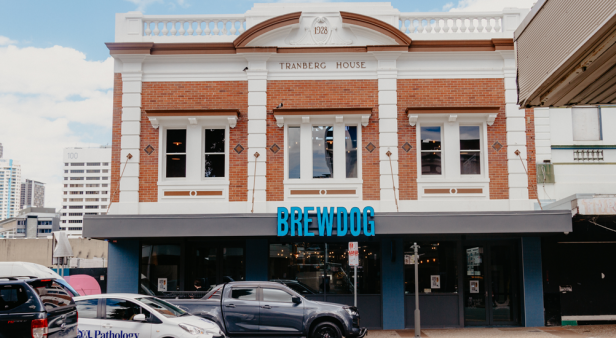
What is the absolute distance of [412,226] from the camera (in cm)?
1423

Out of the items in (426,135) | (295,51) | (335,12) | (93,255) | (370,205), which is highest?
(335,12)

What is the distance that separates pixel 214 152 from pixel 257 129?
1533mm

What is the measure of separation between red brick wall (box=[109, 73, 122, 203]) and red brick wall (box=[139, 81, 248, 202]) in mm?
700

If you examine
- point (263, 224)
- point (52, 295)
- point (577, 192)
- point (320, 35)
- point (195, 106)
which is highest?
point (320, 35)

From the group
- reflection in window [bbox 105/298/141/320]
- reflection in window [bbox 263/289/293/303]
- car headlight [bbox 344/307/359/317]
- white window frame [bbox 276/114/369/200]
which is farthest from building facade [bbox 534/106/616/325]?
reflection in window [bbox 105/298/141/320]

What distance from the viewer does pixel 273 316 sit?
11.9 meters

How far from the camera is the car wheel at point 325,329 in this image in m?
11.9

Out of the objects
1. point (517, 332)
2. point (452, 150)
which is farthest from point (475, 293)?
point (452, 150)

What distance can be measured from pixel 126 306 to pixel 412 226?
7.60 metres

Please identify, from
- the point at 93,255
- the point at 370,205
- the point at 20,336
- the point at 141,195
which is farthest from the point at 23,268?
the point at 93,255

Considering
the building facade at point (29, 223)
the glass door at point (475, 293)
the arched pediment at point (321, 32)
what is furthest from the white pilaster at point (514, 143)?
the building facade at point (29, 223)

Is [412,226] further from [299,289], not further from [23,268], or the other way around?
[23,268]

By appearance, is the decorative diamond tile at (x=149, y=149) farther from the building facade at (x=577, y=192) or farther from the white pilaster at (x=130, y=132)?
the building facade at (x=577, y=192)

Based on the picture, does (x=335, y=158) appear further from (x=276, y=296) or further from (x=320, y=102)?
(x=276, y=296)
